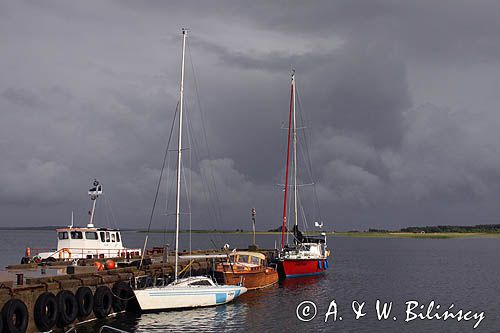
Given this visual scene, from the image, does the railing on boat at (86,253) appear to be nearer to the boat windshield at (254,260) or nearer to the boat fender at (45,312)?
the boat windshield at (254,260)

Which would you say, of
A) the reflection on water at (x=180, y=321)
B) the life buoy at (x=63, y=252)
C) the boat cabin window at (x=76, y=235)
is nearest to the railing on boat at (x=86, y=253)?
the life buoy at (x=63, y=252)

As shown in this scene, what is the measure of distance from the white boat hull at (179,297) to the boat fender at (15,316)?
9.33m

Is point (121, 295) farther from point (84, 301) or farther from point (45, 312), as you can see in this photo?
point (45, 312)

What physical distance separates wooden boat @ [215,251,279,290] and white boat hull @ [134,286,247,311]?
4.86 m

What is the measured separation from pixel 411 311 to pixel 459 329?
770 centimetres

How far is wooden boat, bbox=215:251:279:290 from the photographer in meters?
44.6

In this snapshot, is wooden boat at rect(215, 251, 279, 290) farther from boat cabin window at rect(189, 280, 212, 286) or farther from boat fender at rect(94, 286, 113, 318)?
boat fender at rect(94, 286, 113, 318)

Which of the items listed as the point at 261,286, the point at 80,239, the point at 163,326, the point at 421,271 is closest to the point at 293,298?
the point at 261,286

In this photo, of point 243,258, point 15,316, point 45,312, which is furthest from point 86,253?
point 15,316

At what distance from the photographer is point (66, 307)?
30234 millimetres

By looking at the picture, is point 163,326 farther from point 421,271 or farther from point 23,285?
point 421,271

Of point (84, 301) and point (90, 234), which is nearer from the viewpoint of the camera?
point (84, 301)

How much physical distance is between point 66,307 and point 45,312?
2.09 metres

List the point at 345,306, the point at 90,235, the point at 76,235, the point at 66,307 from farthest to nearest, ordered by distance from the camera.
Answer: the point at 90,235
the point at 76,235
the point at 345,306
the point at 66,307
